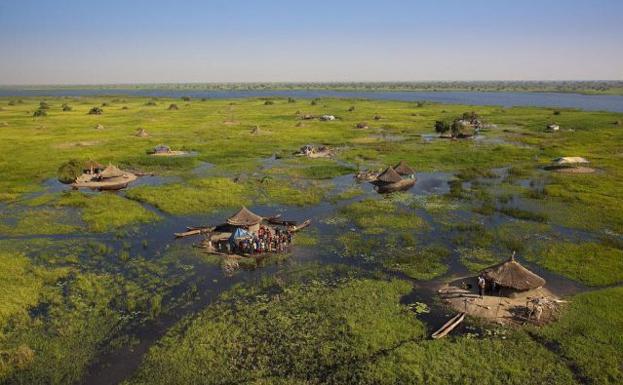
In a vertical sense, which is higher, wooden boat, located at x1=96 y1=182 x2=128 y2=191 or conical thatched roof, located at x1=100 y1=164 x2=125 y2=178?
conical thatched roof, located at x1=100 y1=164 x2=125 y2=178

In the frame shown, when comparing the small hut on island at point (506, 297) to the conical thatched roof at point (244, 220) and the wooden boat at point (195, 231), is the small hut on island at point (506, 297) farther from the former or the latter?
the wooden boat at point (195, 231)

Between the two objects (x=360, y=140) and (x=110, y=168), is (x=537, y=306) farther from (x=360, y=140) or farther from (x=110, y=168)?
(x=360, y=140)

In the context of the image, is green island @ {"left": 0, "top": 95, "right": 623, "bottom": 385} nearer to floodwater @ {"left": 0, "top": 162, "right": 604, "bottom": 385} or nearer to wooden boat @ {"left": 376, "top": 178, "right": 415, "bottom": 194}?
floodwater @ {"left": 0, "top": 162, "right": 604, "bottom": 385}

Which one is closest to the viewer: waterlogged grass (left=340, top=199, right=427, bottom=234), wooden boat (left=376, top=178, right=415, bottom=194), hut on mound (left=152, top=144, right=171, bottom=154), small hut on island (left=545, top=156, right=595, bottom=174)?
waterlogged grass (left=340, top=199, right=427, bottom=234)

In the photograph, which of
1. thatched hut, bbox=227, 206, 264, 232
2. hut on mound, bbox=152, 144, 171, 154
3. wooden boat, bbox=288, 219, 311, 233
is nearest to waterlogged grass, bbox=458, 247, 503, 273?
wooden boat, bbox=288, 219, 311, 233

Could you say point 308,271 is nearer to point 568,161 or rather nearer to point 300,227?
point 300,227

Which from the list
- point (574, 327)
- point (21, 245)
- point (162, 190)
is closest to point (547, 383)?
point (574, 327)

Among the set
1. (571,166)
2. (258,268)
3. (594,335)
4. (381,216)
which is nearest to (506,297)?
(594,335)

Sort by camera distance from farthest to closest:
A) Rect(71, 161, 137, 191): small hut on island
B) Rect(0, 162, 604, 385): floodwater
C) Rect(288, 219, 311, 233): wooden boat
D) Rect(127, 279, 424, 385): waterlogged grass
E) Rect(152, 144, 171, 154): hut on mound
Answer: Rect(152, 144, 171, 154): hut on mound
Rect(71, 161, 137, 191): small hut on island
Rect(288, 219, 311, 233): wooden boat
Rect(0, 162, 604, 385): floodwater
Rect(127, 279, 424, 385): waterlogged grass
